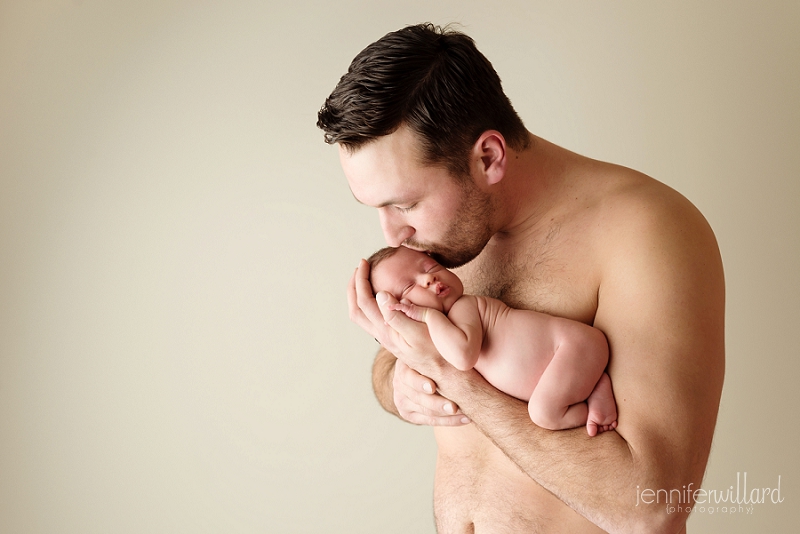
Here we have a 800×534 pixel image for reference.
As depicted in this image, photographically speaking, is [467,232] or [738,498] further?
[738,498]

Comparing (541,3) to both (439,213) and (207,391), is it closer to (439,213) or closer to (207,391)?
(439,213)

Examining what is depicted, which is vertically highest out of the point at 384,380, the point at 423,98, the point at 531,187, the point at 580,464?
the point at 423,98

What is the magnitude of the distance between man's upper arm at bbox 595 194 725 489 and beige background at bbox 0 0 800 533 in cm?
132

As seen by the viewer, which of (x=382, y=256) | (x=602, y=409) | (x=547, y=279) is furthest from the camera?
(x=382, y=256)

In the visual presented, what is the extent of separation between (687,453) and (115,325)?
2.33 metres

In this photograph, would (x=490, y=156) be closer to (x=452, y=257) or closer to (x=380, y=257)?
(x=452, y=257)

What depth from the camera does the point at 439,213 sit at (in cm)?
163

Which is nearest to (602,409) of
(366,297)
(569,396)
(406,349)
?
(569,396)

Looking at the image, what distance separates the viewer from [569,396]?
1383 mm

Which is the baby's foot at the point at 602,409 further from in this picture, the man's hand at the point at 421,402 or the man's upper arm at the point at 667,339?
the man's hand at the point at 421,402

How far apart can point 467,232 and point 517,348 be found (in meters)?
0.33

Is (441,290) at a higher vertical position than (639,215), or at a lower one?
lower

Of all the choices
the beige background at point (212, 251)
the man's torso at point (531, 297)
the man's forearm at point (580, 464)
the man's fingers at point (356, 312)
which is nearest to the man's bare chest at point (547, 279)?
the man's torso at point (531, 297)

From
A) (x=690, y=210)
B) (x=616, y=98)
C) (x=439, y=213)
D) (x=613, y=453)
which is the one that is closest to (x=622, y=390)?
(x=613, y=453)
